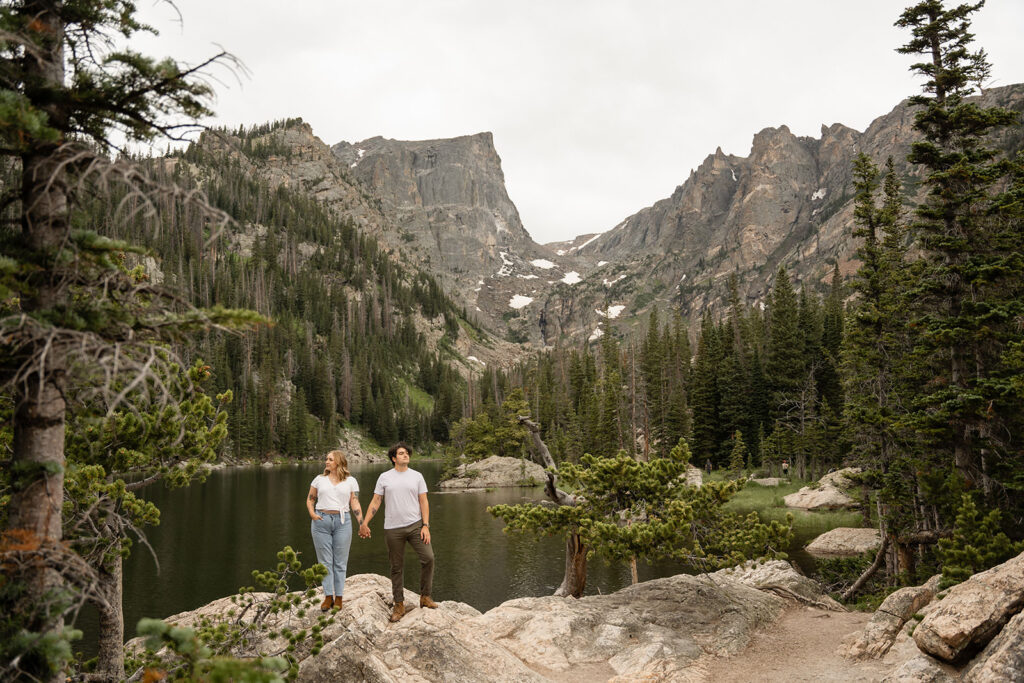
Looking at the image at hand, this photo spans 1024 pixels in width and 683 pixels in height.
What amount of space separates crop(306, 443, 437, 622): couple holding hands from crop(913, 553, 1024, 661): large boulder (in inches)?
309

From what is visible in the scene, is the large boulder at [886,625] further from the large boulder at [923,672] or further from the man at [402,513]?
the man at [402,513]

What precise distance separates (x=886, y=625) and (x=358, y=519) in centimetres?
1014

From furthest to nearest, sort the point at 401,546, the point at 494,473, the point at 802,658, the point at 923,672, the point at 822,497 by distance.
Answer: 1. the point at 494,473
2. the point at 822,497
3. the point at 802,658
4. the point at 401,546
5. the point at 923,672

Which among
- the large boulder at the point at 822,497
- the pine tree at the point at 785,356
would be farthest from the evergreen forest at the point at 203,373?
the pine tree at the point at 785,356

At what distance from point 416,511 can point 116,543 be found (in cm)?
447

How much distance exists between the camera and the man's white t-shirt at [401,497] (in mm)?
9438

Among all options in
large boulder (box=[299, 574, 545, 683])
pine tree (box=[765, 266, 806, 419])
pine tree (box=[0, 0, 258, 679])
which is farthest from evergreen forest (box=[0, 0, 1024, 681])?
pine tree (box=[765, 266, 806, 419])

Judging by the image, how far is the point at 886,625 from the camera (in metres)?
10.9

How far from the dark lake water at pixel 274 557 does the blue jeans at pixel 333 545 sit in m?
7.83

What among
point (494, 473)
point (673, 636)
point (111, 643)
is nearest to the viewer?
point (111, 643)

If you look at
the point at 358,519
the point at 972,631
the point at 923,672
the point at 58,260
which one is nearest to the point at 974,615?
the point at 972,631

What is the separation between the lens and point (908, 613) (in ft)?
36.6

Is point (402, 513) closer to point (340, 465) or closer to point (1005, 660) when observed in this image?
point (340, 465)

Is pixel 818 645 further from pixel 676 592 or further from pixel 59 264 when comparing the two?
pixel 59 264
